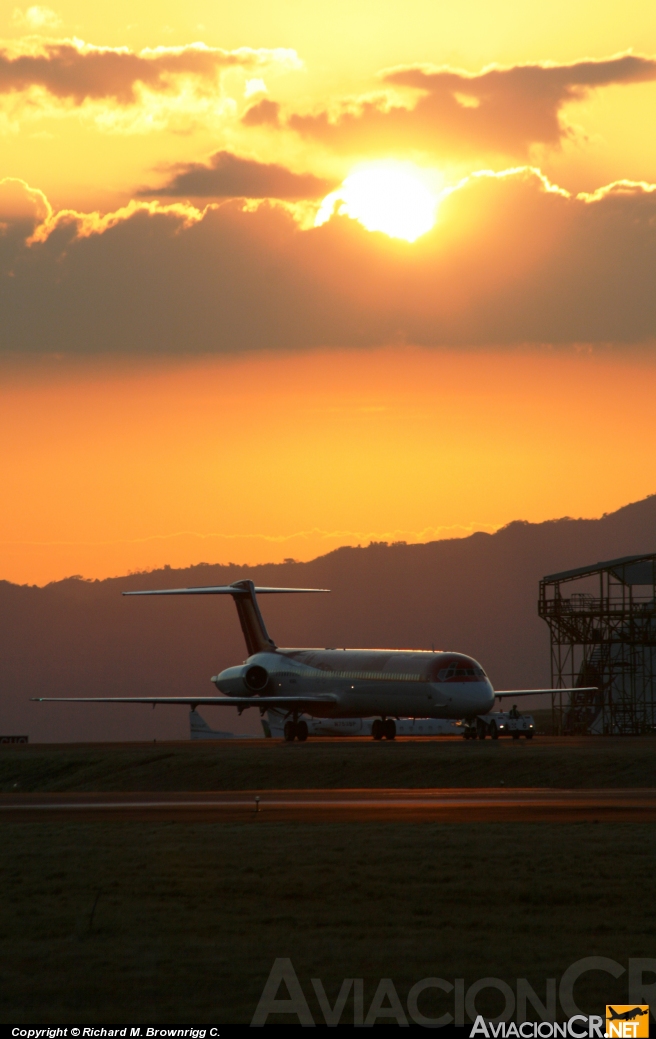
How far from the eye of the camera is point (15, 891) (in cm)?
2362

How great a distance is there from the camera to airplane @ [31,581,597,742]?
76.2 meters

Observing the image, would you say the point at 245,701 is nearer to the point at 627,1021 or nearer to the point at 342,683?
the point at 342,683

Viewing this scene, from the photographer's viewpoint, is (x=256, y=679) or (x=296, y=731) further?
(x=256, y=679)

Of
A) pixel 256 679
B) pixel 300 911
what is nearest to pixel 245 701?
pixel 256 679

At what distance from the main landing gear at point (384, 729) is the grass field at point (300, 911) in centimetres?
5155

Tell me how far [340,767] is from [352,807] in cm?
2288

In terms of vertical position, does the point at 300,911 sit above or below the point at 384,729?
above

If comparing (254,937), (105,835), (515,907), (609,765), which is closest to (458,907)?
(515,907)

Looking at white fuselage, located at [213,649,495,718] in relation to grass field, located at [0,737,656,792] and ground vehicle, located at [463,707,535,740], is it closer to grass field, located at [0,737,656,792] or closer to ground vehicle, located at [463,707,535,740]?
grass field, located at [0,737,656,792]

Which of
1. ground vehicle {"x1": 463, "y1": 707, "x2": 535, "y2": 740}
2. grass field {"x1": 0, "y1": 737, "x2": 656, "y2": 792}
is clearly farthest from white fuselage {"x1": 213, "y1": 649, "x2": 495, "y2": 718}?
ground vehicle {"x1": 463, "y1": 707, "x2": 535, "y2": 740}

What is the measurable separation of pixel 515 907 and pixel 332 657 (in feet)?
205

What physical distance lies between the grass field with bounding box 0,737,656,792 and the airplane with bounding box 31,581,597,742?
427 cm

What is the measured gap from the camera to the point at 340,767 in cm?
6112

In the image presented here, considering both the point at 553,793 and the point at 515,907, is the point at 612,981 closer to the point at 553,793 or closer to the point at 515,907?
the point at 515,907
